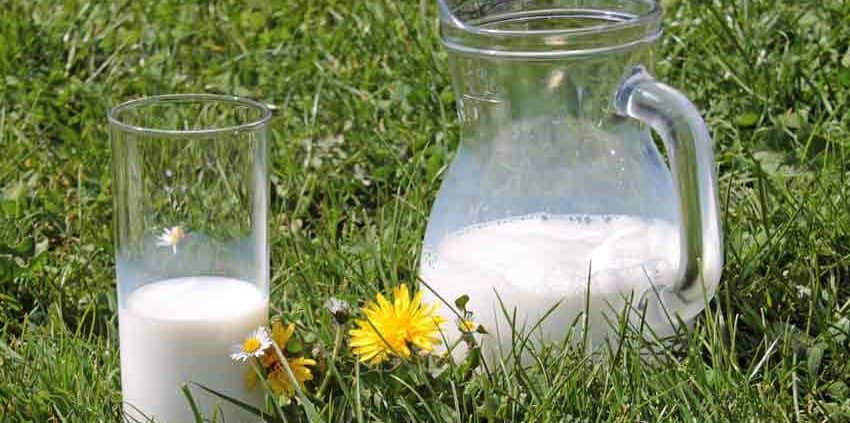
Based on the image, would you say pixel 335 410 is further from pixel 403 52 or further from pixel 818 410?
pixel 403 52

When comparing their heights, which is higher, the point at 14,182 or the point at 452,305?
the point at 452,305

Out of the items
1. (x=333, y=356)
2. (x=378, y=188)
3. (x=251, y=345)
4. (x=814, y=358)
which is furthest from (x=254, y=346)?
(x=378, y=188)

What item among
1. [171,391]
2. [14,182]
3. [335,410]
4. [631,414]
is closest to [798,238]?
[631,414]

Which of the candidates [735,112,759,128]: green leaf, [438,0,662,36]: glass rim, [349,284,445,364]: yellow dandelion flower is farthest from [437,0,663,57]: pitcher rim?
[735,112,759,128]: green leaf

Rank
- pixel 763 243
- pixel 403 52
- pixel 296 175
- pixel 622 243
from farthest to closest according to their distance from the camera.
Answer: pixel 403 52, pixel 296 175, pixel 763 243, pixel 622 243

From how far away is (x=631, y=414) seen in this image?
1.91 meters

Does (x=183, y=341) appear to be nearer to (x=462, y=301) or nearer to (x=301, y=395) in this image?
(x=301, y=395)

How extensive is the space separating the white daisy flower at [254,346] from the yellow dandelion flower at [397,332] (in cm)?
12

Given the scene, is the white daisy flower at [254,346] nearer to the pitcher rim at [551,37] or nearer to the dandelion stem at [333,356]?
the dandelion stem at [333,356]

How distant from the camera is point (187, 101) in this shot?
2168mm

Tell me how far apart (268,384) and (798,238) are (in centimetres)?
94

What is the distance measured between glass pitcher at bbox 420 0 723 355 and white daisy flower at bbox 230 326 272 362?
274 mm

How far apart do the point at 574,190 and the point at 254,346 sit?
0.49m

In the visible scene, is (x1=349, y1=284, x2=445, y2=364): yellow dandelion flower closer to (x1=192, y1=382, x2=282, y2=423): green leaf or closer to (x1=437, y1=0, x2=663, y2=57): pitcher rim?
(x1=192, y1=382, x2=282, y2=423): green leaf
